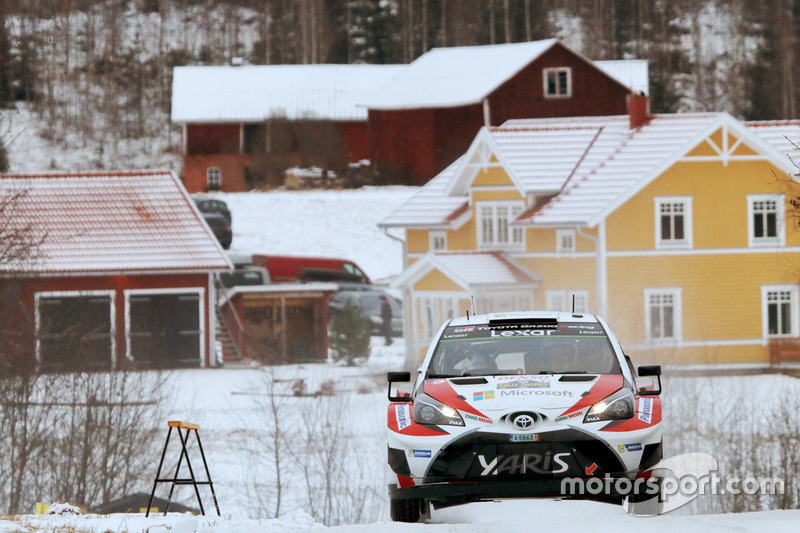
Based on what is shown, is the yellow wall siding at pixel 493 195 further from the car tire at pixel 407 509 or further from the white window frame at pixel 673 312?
the car tire at pixel 407 509

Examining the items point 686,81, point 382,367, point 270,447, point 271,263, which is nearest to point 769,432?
point 270,447

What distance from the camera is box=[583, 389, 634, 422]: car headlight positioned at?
10164mm

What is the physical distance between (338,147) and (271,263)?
76.2 ft

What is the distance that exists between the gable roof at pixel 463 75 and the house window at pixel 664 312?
31200mm

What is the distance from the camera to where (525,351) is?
11.6 metres

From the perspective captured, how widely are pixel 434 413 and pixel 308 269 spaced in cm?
4955

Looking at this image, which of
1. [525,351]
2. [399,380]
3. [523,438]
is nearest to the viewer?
[523,438]

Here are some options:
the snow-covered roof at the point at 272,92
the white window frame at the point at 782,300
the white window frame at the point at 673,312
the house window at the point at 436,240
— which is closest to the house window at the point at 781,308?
the white window frame at the point at 782,300

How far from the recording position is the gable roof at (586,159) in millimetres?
44281

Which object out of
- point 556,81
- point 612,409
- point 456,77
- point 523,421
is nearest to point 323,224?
point 456,77

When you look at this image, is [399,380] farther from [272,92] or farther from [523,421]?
[272,92]

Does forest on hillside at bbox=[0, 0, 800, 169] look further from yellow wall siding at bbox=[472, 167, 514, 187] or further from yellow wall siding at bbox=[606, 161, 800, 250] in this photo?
yellow wall siding at bbox=[606, 161, 800, 250]

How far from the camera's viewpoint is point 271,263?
195ft

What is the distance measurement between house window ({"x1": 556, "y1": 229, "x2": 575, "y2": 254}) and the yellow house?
0.22 ft
